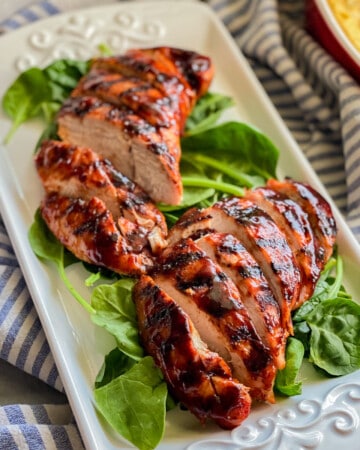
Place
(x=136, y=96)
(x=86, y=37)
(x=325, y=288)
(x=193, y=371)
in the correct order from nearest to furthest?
1. (x=193, y=371)
2. (x=325, y=288)
3. (x=136, y=96)
4. (x=86, y=37)

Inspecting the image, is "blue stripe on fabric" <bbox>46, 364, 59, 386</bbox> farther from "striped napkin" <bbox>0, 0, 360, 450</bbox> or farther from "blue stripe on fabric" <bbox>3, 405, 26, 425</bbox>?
"blue stripe on fabric" <bbox>3, 405, 26, 425</bbox>

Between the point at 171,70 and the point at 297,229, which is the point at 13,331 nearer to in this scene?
the point at 297,229

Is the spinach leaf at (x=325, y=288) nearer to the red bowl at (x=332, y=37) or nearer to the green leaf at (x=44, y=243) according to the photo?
the green leaf at (x=44, y=243)

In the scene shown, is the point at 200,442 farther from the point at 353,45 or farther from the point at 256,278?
the point at 353,45

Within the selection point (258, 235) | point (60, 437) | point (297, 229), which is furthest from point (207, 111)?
point (60, 437)

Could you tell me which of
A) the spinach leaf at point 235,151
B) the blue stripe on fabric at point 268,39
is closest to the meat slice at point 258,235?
the spinach leaf at point 235,151

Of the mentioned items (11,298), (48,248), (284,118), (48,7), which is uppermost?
(48,7)

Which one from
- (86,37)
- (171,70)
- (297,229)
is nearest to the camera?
(297,229)
